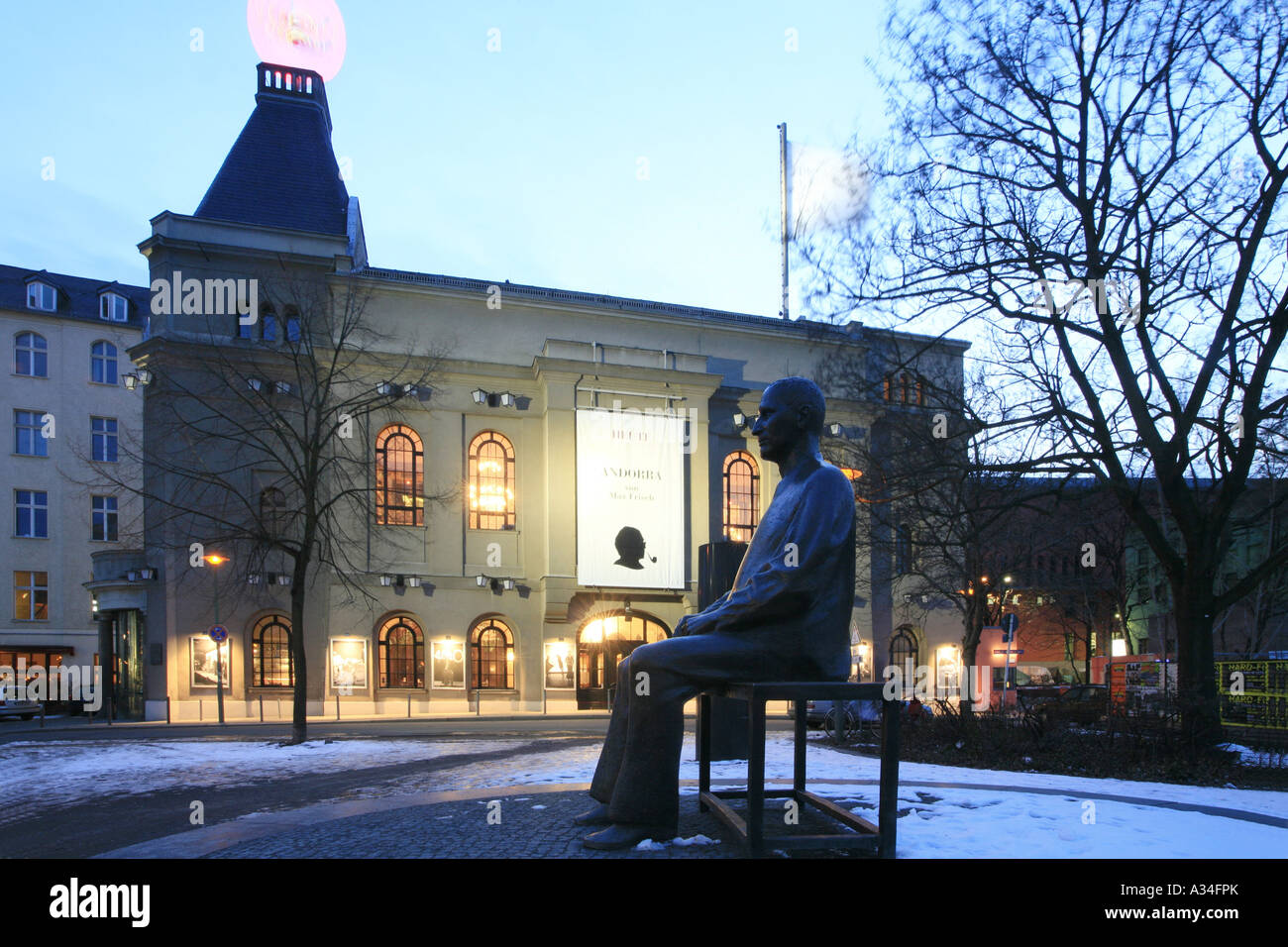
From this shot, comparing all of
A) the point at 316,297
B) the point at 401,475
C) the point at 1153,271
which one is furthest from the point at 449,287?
the point at 1153,271

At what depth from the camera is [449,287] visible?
33.4 meters

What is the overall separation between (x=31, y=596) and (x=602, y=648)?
27.0 meters

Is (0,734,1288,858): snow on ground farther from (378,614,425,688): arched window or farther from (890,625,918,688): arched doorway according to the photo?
(890,625,918,688): arched doorway

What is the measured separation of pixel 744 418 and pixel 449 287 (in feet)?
38.4

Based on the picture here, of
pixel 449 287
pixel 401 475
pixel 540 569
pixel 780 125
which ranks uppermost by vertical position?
pixel 780 125

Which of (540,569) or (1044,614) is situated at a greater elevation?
(540,569)

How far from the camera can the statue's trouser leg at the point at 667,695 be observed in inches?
213

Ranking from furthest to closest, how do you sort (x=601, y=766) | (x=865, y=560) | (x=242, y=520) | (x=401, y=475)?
(x=401, y=475), (x=242, y=520), (x=865, y=560), (x=601, y=766)

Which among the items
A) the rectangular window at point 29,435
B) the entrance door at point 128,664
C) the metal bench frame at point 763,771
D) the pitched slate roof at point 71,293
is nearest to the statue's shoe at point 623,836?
the metal bench frame at point 763,771

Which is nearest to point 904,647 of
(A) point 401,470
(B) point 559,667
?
(B) point 559,667

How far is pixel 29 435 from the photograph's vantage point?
4319 centimetres
